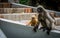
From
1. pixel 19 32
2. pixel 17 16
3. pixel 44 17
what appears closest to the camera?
pixel 44 17

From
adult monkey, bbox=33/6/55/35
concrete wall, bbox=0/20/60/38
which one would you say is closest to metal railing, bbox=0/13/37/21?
concrete wall, bbox=0/20/60/38

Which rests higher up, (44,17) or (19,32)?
(44,17)

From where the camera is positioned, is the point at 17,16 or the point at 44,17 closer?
the point at 44,17

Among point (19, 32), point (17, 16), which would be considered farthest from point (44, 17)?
point (17, 16)

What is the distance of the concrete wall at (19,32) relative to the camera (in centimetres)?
594

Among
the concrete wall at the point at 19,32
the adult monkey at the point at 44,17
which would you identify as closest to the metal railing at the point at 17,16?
the concrete wall at the point at 19,32

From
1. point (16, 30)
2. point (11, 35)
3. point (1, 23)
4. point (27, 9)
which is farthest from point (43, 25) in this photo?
point (27, 9)

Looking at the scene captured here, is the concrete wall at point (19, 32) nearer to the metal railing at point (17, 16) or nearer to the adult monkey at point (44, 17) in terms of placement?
the adult monkey at point (44, 17)

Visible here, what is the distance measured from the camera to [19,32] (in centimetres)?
732

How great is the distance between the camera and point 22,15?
9.92m

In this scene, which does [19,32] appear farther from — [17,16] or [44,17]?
[17,16]

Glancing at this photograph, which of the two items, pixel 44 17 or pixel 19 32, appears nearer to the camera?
pixel 44 17

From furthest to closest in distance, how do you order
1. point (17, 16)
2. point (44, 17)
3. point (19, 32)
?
1. point (17, 16)
2. point (19, 32)
3. point (44, 17)

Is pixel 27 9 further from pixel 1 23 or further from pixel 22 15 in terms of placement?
pixel 1 23
